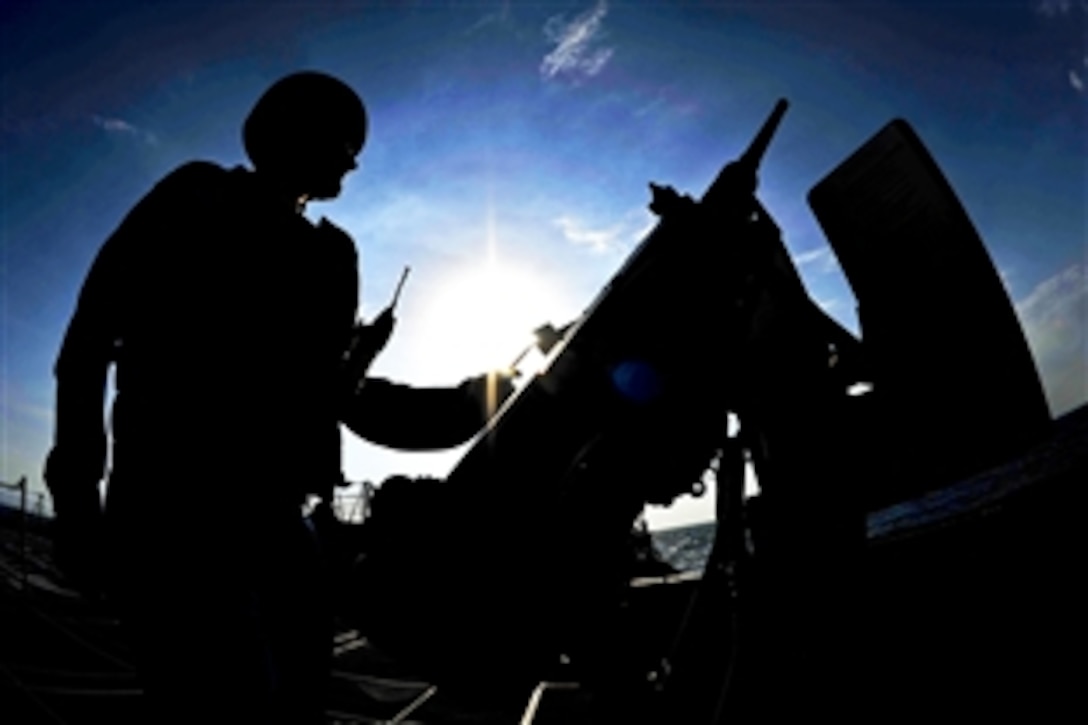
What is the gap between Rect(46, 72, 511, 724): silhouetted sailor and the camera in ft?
3.97

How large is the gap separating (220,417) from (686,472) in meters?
1.34

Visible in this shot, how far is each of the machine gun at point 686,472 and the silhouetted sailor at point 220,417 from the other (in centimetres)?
40

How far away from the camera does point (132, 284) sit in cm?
139

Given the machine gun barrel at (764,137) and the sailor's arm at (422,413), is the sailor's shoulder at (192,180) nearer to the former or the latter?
the sailor's arm at (422,413)

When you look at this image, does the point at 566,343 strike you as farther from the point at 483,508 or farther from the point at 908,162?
the point at 908,162

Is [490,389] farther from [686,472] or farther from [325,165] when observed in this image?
[325,165]

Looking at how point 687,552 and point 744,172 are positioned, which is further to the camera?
point 687,552

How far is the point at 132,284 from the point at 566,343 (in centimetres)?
117

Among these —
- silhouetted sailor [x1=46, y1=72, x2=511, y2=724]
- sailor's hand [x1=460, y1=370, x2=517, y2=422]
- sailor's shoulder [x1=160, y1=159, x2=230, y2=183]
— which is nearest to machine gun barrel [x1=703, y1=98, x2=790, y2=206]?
sailor's hand [x1=460, y1=370, x2=517, y2=422]

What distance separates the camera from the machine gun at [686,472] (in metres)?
1.70

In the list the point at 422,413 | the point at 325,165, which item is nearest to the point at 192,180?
the point at 325,165

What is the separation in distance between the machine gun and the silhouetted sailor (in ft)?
1.32

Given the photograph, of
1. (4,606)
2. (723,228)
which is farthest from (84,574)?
(4,606)

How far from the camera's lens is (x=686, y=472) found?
1938 millimetres
